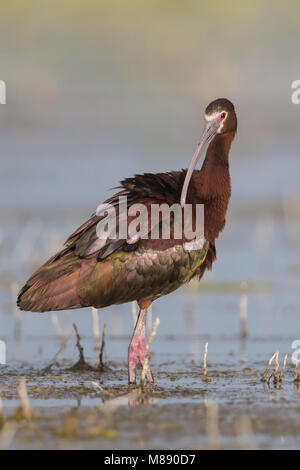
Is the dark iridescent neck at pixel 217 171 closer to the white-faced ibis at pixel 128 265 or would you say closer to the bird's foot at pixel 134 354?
the white-faced ibis at pixel 128 265

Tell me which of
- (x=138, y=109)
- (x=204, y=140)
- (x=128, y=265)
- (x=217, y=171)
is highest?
(x=138, y=109)

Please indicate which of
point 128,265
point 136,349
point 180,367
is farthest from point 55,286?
point 180,367

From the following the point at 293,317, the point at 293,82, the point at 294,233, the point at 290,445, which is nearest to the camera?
the point at 290,445

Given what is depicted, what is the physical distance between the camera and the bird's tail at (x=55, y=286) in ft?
28.5

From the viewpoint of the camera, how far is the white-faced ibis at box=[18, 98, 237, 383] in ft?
28.4

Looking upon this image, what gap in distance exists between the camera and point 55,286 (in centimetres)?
870

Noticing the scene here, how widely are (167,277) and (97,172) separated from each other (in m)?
12.7

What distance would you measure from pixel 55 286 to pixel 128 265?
56 centimetres

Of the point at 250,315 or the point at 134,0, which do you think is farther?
the point at 134,0

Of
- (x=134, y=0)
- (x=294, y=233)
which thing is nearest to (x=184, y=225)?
(x=294, y=233)

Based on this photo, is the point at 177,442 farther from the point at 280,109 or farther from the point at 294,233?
the point at 280,109

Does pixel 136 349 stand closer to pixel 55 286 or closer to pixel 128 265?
pixel 128 265

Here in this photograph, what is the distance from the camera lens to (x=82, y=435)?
661 cm

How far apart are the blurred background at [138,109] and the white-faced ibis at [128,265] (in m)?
5.26
